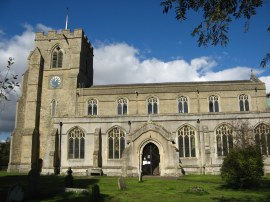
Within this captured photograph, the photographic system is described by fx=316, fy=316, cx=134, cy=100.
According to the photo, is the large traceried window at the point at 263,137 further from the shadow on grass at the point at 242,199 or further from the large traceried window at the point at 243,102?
the shadow on grass at the point at 242,199

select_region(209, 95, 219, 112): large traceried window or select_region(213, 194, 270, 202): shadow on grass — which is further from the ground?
select_region(209, 95, 219, 112): large traceried window

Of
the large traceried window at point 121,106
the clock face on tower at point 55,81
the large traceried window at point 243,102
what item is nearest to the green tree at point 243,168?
the large traceried window at point 243,102

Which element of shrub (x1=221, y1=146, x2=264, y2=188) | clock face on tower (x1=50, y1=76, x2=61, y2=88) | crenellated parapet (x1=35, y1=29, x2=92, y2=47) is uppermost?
crenellated parapet (x1=35, y1=29, x2=92, y2=47)

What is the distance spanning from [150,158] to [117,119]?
20.6ft

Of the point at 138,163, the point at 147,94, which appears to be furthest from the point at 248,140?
the point at 147,94

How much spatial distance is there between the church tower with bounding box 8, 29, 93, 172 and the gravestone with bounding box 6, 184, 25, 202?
87.3 feet

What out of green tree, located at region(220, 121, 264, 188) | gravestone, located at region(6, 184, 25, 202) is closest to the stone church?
green tree, located at region(220, 121, 264, 188)

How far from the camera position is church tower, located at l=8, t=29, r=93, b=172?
4175cm

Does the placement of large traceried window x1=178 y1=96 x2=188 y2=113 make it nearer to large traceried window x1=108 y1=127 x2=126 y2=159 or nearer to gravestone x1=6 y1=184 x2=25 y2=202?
large traceried window x1=108 y1=127 x2=126 y2=159

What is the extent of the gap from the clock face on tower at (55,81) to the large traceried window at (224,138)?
2371 centimetres

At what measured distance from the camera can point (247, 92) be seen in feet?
137

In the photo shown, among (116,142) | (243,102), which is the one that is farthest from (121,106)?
(243,102)

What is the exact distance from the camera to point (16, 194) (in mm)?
13086

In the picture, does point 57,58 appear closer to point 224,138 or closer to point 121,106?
point 121,106
